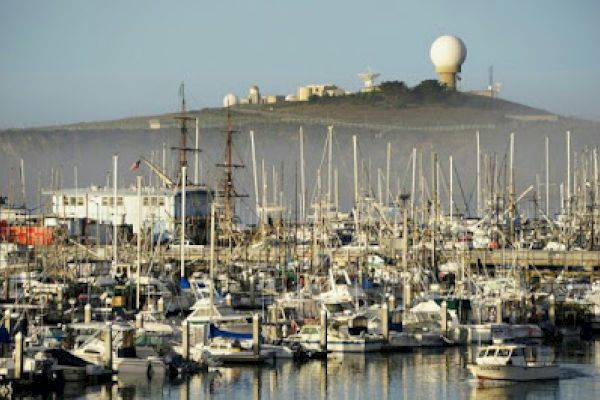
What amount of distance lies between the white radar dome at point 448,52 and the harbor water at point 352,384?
272ft

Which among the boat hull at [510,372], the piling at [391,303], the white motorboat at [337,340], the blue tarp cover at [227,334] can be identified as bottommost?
the boat hull at [510,372]

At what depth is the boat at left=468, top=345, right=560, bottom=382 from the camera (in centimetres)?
3469

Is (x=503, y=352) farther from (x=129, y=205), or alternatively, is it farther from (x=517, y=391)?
(x=129, y=205)

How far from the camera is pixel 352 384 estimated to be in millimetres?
34906

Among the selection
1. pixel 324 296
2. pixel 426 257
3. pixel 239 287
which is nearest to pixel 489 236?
pixel 426 257

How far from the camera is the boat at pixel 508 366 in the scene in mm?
34688

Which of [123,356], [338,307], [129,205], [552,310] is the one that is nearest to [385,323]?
[338,307]

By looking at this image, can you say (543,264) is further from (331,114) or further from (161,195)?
(331,114)

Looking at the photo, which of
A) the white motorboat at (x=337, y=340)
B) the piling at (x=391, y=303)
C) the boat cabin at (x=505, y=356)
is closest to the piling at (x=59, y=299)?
the white motorboat at (x=337, y=340)

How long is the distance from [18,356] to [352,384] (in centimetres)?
680

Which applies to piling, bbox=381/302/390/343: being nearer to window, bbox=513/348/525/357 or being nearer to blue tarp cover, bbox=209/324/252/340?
blue tarp cover, bbox=209/324/252/340

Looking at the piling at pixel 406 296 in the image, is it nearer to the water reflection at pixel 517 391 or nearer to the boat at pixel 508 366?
the boat at pixel 508 366

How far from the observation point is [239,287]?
163 feet

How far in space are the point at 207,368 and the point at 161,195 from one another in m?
35.6
